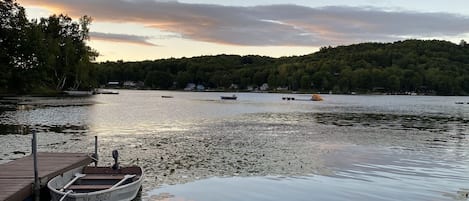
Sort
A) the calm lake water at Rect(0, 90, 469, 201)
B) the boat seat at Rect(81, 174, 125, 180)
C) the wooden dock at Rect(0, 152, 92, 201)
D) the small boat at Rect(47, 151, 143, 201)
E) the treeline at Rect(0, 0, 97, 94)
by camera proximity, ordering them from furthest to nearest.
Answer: the treeline at Rect(0, 0, 97, 94)
the calm lake water at Rect(0, 90, 469, 201)
the boat seat at Rect(81, 174, 125, 180)
the small boat at Rect(47, 151, 143, 201)
the wooden dock at Rect(0, 152, 92, 201)

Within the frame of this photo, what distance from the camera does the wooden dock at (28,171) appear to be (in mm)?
13998

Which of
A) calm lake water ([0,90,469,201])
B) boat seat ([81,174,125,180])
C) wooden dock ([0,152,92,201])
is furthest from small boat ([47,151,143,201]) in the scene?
calm lake water ([0,90,469,201])

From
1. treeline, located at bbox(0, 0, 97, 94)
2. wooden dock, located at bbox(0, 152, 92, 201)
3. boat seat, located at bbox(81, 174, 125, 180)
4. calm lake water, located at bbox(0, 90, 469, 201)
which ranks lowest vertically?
calm lake water, located at bbox(0, 90, 469, 201)

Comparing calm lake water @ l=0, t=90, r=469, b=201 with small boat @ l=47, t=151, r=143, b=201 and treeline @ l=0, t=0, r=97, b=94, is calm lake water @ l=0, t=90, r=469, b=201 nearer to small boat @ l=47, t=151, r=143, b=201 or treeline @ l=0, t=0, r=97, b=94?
small boat @ l=47, t=151, r=143, b=201

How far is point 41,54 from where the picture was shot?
10850cm

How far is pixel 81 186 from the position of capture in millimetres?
16094

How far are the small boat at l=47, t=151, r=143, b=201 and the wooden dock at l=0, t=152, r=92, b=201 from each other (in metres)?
0.37

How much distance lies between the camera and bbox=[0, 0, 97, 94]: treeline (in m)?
98.2

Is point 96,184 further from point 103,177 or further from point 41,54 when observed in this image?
point 41,54

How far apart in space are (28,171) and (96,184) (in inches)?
89.7

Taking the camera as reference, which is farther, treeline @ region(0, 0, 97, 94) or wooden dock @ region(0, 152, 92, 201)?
treeline @ region(0, 0, 97, 94)

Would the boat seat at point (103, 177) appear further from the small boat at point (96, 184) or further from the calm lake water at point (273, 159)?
the calm lake water at point (273, 159)

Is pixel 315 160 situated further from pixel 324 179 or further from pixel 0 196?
pixel 0 196

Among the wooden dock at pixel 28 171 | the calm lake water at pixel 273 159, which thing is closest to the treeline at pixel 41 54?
the calm lake water at pixel 273 159
